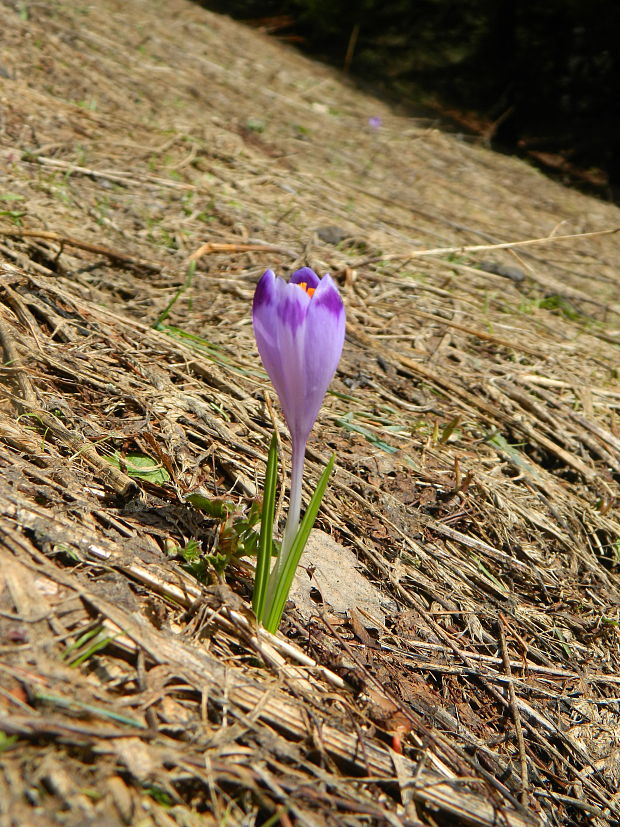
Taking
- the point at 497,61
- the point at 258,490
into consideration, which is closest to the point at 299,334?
the point at 258,490

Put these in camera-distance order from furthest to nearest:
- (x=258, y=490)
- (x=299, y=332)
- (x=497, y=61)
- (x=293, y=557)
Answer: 1. (x=497, y=61)
2. (x=258, y=490)
3. (x=293, y=557)
4. (x=299, y=332)

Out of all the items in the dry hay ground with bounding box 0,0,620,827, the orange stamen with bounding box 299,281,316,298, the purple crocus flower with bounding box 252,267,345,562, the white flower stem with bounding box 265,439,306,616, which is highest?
the orange stamen with bounding box 299,281,316,298

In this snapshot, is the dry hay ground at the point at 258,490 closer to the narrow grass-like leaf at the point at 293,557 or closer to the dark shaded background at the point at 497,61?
the narrow grass-like leaf at the point at 293,557

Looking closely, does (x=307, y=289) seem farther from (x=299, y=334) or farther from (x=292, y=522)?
(x=292, y=522)

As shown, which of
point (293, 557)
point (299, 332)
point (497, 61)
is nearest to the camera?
point (299, 332)

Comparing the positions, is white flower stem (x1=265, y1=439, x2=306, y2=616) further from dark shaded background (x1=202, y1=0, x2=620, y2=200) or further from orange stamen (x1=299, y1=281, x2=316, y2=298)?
dark shaded background (x1=202, y1=0, x2=620, y2=200)

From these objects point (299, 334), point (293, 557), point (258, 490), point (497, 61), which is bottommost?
point (258, 490)

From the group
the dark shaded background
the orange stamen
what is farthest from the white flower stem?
the dark shaded background

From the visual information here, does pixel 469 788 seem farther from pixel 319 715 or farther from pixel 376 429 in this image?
pixel 376 429
